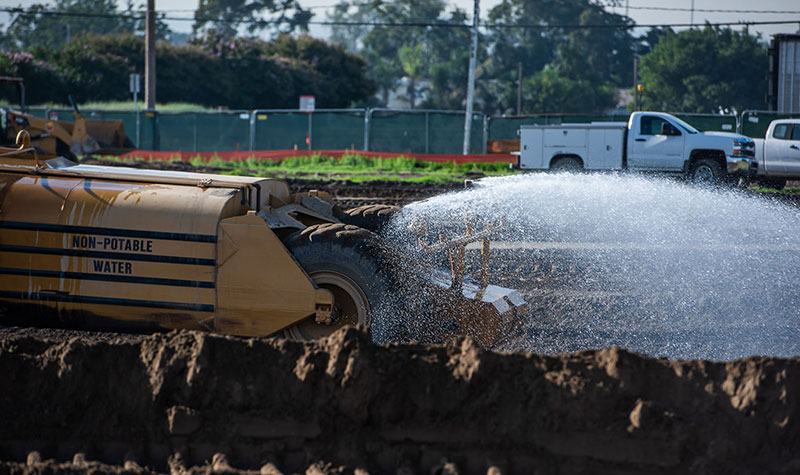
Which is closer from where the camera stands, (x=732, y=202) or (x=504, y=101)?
(x=732, y=202)

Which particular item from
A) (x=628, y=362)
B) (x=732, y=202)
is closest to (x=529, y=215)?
(x=732, y=202)

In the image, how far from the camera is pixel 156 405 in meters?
4.99

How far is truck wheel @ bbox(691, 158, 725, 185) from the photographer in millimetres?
19828

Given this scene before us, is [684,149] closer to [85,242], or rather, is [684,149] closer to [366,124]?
[366,124]

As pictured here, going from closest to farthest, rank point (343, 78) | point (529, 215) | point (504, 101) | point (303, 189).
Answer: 1. point (529, 215)
2. point (303, 189)
3. point (343, 78)
4. point (504, 101)

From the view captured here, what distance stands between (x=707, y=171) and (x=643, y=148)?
165cm

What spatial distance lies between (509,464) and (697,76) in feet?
211

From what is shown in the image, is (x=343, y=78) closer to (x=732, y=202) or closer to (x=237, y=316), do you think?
(x=732, y=202)

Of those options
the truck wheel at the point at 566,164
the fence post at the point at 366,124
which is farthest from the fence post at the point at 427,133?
the truck wheel at the point at 566,164

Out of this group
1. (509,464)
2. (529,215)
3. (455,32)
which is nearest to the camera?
(509,464)

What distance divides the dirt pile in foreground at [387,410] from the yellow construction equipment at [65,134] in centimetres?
1757

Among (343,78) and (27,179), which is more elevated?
(343,78)

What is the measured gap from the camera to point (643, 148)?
20.6 m

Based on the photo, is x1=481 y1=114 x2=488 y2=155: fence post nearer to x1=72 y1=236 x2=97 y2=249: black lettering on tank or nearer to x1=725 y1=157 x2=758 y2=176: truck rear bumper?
x1=725 y1=157 x2=758 y2=176: truck rear bumper
